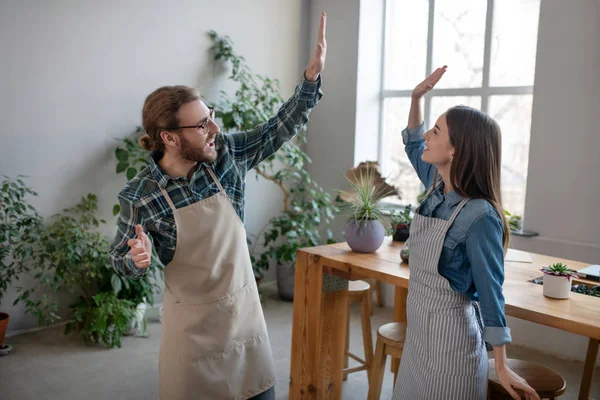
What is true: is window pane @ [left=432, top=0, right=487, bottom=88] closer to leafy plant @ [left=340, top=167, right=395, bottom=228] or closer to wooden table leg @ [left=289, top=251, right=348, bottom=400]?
leafy plant @ [left=340, top=167, right=395, bottom=228]

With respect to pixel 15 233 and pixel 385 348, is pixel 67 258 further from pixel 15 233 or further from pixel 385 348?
pixel 385 348

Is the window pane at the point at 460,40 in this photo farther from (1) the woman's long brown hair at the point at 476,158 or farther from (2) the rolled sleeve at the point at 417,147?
(1) the woman's long brown hair at the point at 476,158

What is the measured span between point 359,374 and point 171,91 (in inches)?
85.5

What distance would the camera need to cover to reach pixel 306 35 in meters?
5.18

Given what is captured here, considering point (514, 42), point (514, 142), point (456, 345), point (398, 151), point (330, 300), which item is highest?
point (514, 42)

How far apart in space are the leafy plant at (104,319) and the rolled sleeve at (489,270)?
2630 mm

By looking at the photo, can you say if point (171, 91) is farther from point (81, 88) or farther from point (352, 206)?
point (81, 88)

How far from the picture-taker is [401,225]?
278cm

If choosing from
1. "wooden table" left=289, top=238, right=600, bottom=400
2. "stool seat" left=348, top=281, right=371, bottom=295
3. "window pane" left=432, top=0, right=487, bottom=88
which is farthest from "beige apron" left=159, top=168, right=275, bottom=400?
"window pane" left=432, top=0, right=487, bottom=88

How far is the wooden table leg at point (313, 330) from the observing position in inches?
99.6

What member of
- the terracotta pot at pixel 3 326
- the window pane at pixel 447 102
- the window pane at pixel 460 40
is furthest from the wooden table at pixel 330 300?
the window pane at pixel 460 40

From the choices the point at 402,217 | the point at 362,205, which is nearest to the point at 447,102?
the point at 402,217

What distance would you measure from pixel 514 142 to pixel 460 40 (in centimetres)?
93

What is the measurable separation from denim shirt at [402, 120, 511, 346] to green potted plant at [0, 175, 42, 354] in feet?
8.61
